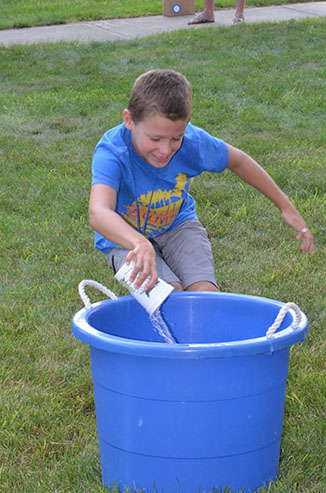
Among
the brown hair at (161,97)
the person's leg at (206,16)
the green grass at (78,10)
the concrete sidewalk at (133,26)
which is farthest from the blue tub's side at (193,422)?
the green grass at (78,10)

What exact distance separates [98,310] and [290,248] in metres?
1.72

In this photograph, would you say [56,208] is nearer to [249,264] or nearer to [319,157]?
[249,264]

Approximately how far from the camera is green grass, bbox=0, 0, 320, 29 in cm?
980

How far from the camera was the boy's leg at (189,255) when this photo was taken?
8.64 feet

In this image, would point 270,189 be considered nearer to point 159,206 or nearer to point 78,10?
point 159,206

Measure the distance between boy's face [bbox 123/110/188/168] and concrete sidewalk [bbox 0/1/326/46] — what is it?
6192 mm

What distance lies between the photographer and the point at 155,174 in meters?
2.52

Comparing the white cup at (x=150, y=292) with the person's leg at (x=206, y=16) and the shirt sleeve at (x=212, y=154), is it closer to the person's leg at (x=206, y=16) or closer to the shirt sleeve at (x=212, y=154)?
the shirt sleeve at (x=212, y=154)

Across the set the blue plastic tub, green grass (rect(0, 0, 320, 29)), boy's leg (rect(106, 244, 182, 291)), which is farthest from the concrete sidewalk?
the blue plastic tub

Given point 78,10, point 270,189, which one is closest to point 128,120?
point 270,189

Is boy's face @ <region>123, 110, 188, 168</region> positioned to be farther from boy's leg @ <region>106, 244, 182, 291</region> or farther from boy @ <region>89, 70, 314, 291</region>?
boy's leg @ <region>106, 244, 182, 291</region>

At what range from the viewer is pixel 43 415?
2.24m

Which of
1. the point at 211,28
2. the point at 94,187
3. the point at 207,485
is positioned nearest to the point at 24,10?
the point at 211,28

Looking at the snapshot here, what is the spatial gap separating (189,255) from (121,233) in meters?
0.77
